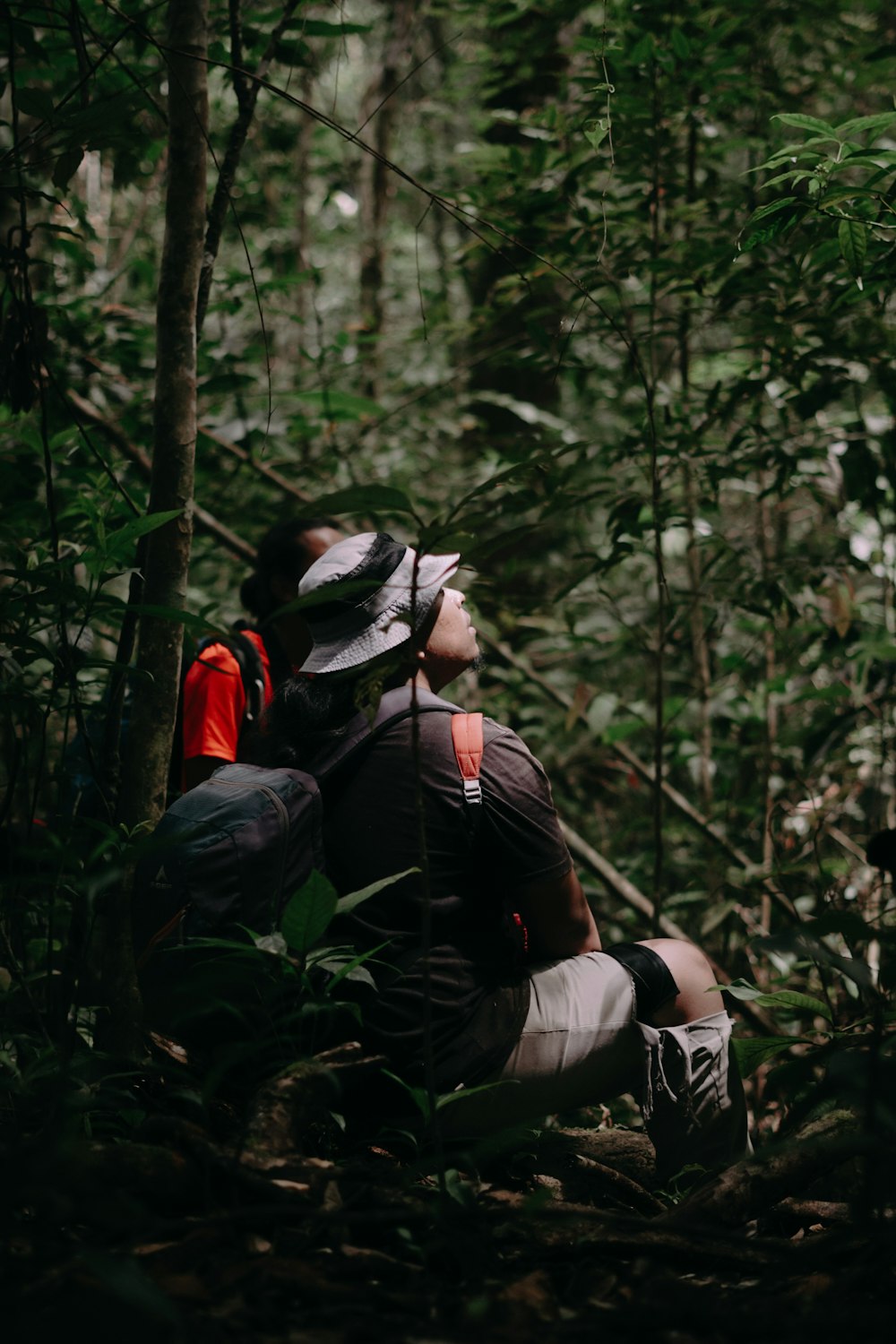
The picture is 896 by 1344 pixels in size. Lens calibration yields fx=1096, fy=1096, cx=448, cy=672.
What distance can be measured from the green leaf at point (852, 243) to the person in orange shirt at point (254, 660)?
169cm

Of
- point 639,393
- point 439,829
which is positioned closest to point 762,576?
point 639,393

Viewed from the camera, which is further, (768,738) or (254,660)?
(768,738)

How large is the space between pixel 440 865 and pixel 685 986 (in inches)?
30.1

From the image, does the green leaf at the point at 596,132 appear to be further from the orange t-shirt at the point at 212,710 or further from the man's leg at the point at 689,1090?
the man's leg at the point at 689,1090

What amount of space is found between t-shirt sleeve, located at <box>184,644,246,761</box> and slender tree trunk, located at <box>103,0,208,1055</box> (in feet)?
2.87

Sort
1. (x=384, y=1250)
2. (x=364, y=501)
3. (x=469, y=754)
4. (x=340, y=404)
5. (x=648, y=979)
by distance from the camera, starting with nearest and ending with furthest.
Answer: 1. (x=364, y=501)
2. (x=384, y=1250)
3. (x=469, y=754)
4. (x=648, y=979)
5. (x=340, y=404)

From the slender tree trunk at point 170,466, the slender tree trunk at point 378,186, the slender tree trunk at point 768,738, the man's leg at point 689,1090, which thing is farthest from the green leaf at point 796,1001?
the slender tree trunk at point 378,186

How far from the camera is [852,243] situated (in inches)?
99.3

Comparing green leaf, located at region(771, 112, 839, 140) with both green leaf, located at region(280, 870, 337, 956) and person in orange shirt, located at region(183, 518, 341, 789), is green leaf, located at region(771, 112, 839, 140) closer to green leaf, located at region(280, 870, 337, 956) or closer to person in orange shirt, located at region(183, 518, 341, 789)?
person in orange shirt, located at region(183, 518, 341, 789)

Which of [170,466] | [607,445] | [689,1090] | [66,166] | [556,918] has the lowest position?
[689,1090]

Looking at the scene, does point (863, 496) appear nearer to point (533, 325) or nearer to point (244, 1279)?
point (533, 325)

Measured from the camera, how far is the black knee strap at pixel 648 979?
266 cm

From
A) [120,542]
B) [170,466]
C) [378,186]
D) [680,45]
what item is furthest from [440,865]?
[378,186]

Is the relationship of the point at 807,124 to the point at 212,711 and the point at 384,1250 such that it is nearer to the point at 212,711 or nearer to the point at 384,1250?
the point at 212,711
